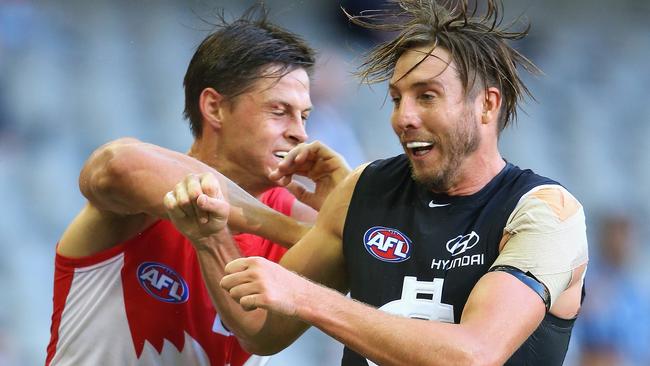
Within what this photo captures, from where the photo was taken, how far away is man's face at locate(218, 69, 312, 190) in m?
4.69

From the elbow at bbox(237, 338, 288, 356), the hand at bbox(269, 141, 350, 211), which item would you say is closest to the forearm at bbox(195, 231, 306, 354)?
the elbow at bbox(237, 338, 288, 356)

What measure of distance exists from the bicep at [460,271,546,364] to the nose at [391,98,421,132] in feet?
1.95

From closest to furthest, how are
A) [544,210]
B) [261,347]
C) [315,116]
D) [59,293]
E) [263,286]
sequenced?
[263,286] → [544,210] → [261,347] → [59,293] → [315,116]

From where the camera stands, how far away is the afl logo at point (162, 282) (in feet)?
14.1

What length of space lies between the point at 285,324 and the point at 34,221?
438 cm

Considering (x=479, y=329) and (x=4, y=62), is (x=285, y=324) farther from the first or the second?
(x=4, y=62)

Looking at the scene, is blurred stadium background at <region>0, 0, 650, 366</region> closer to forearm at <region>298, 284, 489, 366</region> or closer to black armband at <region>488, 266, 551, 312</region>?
black armband at <region>488, 266, 551, 312</region>

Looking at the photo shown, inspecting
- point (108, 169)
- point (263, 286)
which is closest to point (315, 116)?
point (108, 169)

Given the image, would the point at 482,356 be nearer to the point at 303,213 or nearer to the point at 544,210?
the point at 544,210

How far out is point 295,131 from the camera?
470 cm

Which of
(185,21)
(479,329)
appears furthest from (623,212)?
(479,329)

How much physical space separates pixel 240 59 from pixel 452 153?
153 centimetres

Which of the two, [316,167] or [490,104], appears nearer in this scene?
[490,104]

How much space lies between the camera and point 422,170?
3633 mm
